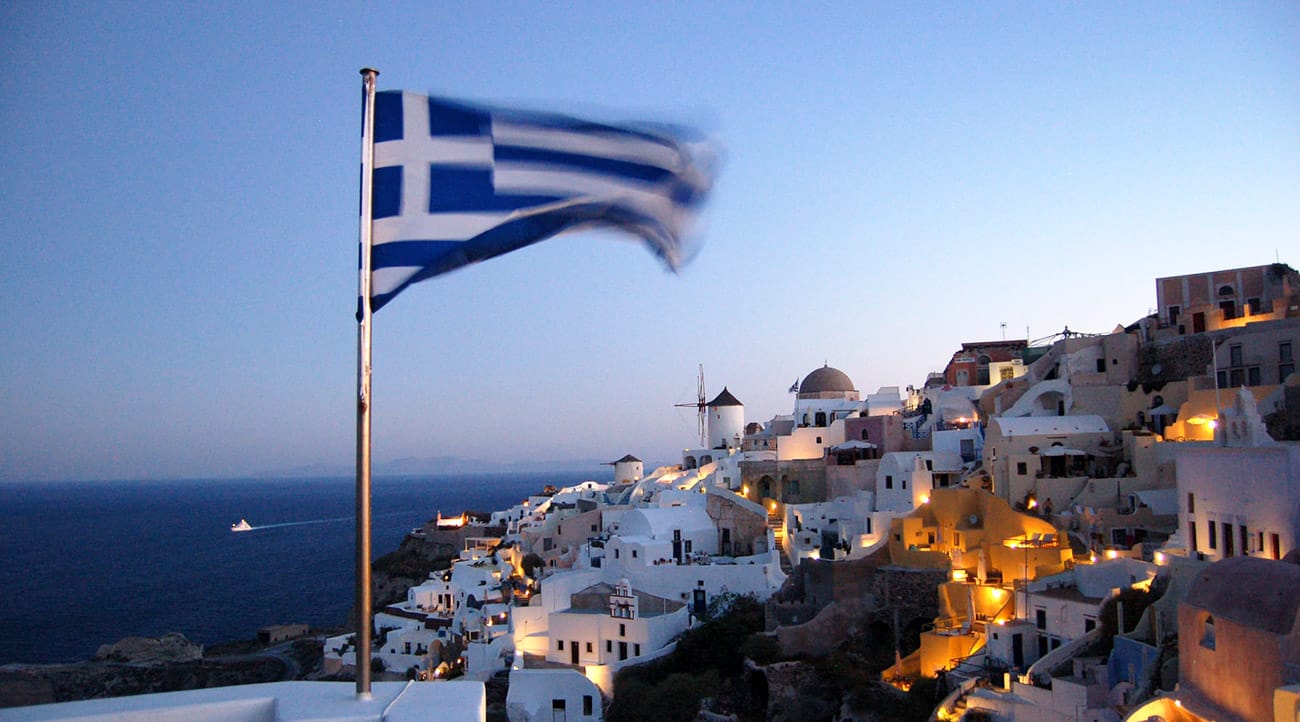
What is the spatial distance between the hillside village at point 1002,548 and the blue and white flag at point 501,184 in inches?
320

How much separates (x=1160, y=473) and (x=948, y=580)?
18.3ft

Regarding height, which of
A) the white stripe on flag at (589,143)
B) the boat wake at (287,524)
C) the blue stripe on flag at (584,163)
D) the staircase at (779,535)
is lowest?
the boat wake at (287,524)

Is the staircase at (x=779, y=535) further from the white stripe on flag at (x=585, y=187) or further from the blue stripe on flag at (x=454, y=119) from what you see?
the blue stripe on flag at (x=454, y=119)

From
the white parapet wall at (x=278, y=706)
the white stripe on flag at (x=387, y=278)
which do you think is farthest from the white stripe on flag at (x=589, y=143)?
the white parapet wall at (x=278, y=706)

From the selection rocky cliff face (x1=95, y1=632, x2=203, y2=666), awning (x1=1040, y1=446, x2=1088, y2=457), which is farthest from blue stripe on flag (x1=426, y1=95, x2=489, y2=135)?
rocky cliff face (x1=95, y1=632, x2=203, y2=666)

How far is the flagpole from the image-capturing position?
14.5 feet

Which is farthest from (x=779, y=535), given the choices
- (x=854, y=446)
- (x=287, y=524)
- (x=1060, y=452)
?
(x=287, y=524)

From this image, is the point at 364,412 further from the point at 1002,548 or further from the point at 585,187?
the point at 1002,548

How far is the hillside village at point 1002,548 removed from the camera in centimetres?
1528

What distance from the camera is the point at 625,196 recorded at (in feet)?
19.1

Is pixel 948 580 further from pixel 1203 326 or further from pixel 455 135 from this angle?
pixel 455 135

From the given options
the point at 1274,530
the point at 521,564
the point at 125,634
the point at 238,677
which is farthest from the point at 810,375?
the point at 125,634

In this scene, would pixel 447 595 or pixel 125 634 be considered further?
pixel 125 634

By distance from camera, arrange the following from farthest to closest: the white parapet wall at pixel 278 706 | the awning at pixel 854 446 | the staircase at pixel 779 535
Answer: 1. the awning at pixel 854 446
2. the staircase at pixel 779 535
3. the white parapet wall at pixel 278 706
